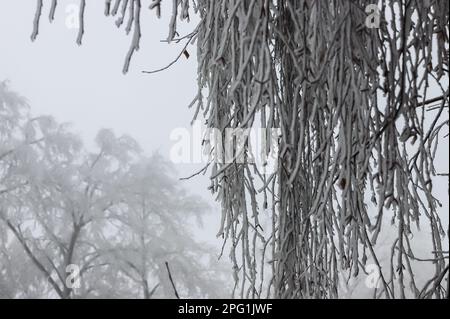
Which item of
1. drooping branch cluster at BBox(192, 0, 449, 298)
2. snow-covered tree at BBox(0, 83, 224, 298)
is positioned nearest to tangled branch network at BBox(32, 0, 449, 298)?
drooping branch cluster at BBox(192, 0, 449, 298)

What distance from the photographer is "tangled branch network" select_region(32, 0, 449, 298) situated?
64cm

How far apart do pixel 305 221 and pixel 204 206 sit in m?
8.96

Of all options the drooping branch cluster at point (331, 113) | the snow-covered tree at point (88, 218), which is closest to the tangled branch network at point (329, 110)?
the drooping branch cluster at point (331, 113)

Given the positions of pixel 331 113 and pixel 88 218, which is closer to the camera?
pixel 331 113

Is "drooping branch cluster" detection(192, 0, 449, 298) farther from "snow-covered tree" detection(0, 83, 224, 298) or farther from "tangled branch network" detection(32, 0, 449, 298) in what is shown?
"snow-covered tree" detection(0, 83, 224, 298)

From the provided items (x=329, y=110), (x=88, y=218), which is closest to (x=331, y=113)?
(x=329, y=110)

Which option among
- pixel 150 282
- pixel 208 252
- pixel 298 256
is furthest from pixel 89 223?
pixel 298 256

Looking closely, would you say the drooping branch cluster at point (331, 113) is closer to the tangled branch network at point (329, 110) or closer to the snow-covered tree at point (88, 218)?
the tangled branch network at point (329, 110)

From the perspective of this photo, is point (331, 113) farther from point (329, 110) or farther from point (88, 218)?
point (88, 218)

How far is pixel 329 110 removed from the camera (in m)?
0.73

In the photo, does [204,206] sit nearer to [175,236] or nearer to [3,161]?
[175,236]

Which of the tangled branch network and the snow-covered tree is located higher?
the snow-covered tree

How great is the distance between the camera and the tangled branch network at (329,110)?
2.11 ft

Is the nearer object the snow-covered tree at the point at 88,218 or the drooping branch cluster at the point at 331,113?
the drooping branch cluster at the point at 331,113
